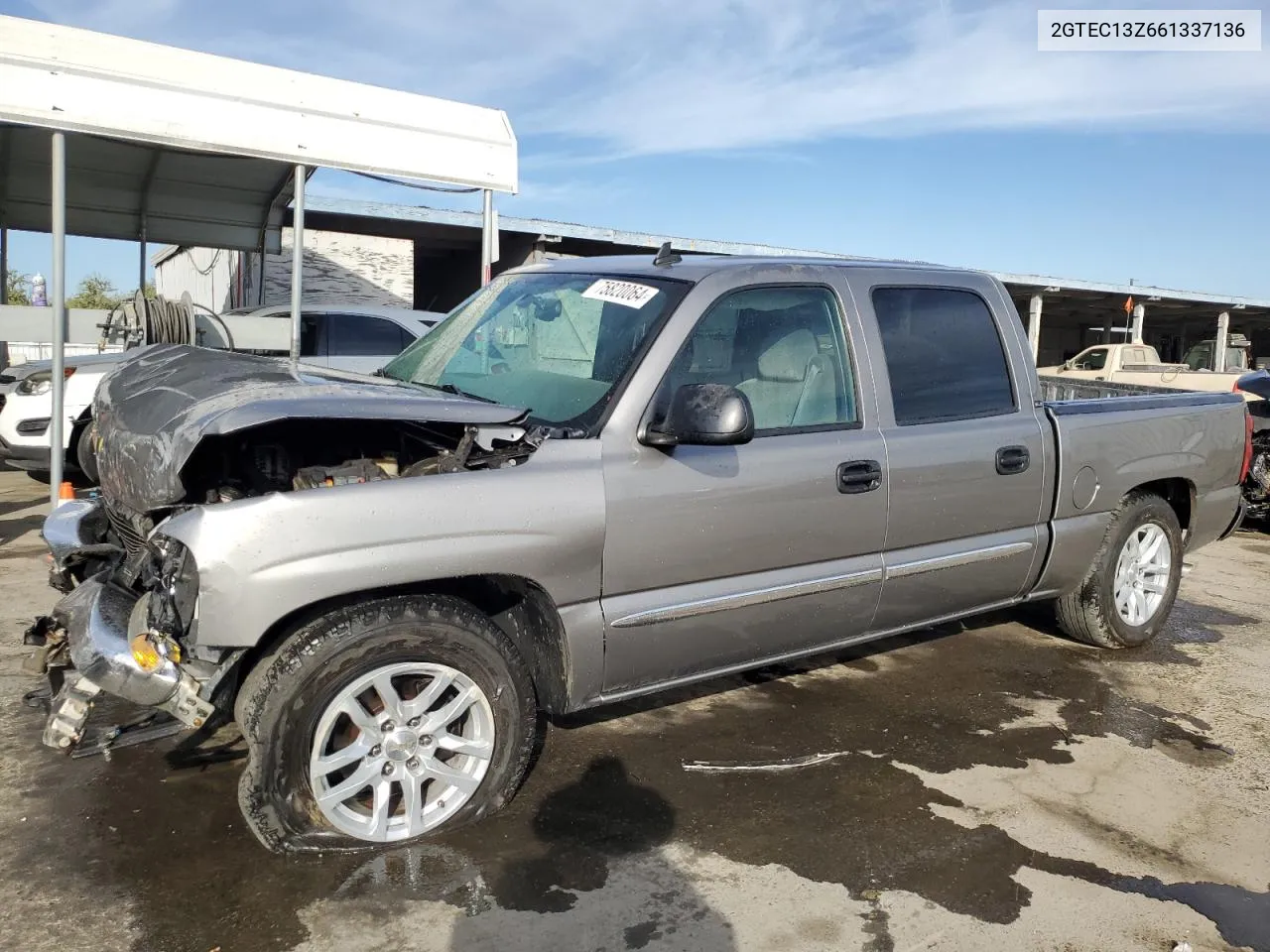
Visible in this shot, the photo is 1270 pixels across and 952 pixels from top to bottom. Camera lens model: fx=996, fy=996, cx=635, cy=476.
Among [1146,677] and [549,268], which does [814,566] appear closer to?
[549,268]

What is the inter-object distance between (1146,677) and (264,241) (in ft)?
34.0

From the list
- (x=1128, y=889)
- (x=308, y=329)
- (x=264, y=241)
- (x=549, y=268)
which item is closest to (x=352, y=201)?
(x=264, y=241)

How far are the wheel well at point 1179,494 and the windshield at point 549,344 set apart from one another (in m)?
3.25

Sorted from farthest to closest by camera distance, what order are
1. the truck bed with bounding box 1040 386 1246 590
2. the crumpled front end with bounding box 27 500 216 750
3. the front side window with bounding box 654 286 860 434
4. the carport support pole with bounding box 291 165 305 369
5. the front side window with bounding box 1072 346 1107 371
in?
the front side window with bounding box 1072 346 1107 371 < the carport support pole with bounding box 291 165 305 369 < the truck bed with bounding box 1040 386 1246 590 < the front side window with bounding box 654 286 860 434 < the crumpled front end with bounding box 27 500 216 750

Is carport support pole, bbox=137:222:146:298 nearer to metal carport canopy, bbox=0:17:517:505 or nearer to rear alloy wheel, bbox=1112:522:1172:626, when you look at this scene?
metal carport canopy, bbox=0:17:517:505

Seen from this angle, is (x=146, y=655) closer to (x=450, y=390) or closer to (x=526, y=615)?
(x=526, y=615)

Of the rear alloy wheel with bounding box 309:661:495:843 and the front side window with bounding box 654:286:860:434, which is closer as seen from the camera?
the rear alloy wheel with bounding box 309:661:495:843

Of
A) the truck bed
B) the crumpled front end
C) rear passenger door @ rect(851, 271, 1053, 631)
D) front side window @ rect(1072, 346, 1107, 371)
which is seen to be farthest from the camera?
front side window @ rect(1072, 346, 1107, 371)

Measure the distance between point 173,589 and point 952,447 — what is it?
2965 mm

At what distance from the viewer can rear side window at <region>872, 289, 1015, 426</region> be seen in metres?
4.08

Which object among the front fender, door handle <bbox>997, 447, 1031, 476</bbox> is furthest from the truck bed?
the front fender

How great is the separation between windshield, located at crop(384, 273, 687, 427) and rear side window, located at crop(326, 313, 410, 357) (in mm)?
5264

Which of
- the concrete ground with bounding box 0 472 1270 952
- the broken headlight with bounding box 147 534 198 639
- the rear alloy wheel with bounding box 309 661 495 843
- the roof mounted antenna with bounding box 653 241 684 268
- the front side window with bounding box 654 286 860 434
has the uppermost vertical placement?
the roof mounted antenna with bounding box 653 241 684 268

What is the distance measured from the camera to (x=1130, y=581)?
529cm
